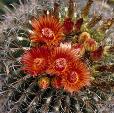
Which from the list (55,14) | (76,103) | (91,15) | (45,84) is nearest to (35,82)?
(45,84)

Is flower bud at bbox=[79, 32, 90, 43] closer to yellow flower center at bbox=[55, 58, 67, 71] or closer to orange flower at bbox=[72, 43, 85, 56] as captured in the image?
orange flower at bbox=[72, 43, 85, 56]

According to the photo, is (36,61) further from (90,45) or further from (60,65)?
(90,45)

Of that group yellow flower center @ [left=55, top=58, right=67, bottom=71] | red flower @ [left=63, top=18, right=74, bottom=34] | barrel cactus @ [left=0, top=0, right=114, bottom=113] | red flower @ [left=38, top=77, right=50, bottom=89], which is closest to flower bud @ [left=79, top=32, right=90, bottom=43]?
barrel cactus @ [left=0, top=0, right=114, bottom=113]

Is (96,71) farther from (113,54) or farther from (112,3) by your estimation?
(112,3)

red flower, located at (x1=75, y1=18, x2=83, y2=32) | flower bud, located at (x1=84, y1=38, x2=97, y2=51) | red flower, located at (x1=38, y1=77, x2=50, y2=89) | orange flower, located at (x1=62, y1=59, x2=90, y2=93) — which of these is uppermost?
red flower, located at (x1=75, y1=18, x2=83, y2=32)

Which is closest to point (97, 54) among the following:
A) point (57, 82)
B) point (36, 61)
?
point (57, 82)


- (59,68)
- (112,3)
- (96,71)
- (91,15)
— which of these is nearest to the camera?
(59,68)

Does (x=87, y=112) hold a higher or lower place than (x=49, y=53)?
lower
